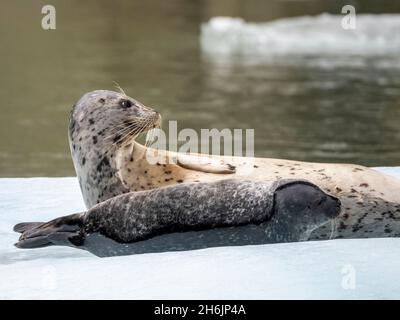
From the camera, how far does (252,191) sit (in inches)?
163

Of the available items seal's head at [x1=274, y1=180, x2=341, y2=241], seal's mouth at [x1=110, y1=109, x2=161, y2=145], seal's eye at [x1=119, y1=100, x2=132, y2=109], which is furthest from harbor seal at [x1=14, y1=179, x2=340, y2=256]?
seal's eye at [x1=119, y1=100, x2=132, y2=109]

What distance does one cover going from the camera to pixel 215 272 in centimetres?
379

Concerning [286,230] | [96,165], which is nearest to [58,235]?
[96,165]

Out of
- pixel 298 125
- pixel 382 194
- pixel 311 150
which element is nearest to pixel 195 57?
pixel 298 125

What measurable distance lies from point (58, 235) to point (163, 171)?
565 mm

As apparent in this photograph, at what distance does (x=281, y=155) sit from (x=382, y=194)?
276 inches

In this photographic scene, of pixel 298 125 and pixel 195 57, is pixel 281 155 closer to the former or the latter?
pixel 298 125

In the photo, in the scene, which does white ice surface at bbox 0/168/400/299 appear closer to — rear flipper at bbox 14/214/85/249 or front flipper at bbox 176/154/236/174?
rear flipper at bbox 14/214/85/249

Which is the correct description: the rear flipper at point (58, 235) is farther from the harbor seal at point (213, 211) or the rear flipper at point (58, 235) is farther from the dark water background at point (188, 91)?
the dark water background at point (188, 91)

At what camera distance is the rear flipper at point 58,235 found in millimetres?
4211

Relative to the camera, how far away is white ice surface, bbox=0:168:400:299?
3.56 m

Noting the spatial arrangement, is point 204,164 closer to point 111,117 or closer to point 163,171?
point 163,171

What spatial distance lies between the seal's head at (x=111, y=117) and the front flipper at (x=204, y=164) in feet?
0.72

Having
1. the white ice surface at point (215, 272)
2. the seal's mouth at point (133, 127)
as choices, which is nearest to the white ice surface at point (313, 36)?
the seal's mouth at point (133, 127)
